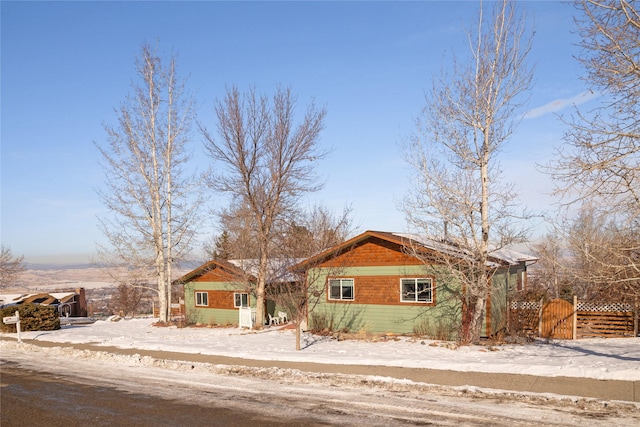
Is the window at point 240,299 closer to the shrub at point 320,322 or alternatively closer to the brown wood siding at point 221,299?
the brown wood siding at point 221,299

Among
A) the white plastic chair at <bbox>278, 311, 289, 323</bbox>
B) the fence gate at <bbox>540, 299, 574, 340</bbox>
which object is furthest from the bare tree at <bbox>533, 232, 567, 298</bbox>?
the white plastic chair at <bbox>278, 311, 289, 323</bbox>

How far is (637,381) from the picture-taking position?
403 inches

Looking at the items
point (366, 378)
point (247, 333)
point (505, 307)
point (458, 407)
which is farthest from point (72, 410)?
point (505, 307)

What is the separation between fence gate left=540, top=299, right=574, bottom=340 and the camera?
1952 cm

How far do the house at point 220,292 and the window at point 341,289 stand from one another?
244 inches

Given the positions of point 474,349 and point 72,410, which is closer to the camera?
point 72,410

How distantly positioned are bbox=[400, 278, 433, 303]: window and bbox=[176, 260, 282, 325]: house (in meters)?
9.71

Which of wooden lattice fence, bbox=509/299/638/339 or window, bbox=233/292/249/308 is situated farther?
window, bbox=233/292/249/308

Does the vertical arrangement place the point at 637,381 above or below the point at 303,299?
below

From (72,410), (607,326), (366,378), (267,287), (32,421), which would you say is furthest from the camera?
(267,287)

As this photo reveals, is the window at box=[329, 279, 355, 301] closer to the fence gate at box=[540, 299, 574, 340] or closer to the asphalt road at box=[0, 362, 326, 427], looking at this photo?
the fence gate at box=[540, 299, 574, 340]

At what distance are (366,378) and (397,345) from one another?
6.58m

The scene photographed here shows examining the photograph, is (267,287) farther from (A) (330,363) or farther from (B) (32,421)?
(B) (32,421)

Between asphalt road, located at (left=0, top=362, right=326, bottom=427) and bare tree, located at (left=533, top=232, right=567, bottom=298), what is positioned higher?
bare tree, located at (left=533, top=232, right=567, bottom=298)
